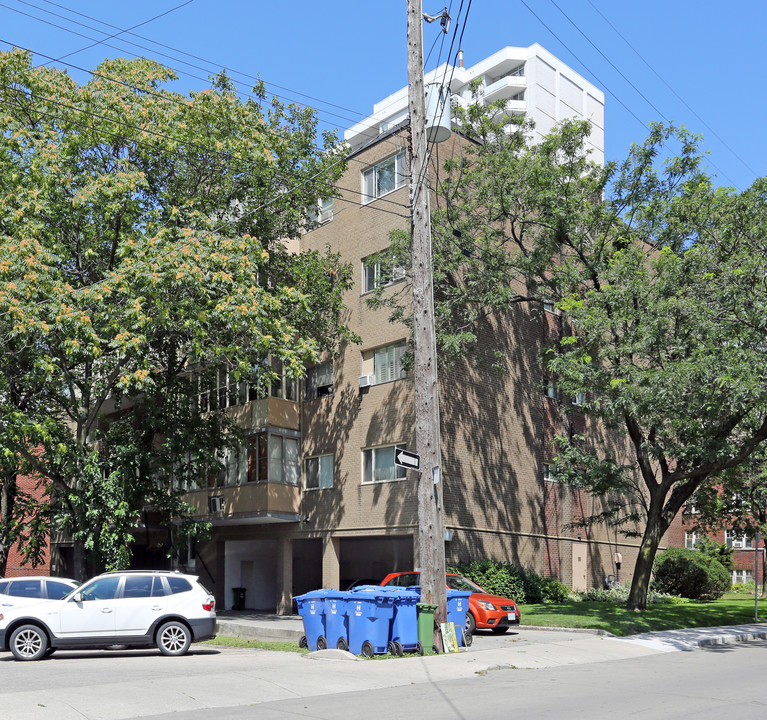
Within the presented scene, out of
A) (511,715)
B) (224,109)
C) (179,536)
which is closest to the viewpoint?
(511,715)

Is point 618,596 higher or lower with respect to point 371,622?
lower

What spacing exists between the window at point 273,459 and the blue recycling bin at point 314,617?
507 inches

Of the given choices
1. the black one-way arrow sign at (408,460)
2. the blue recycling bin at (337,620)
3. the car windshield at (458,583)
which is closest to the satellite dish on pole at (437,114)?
the black one-way arrow sign at (408,460)

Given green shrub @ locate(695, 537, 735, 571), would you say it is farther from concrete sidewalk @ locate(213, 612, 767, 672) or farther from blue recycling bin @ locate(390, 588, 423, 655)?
blue recycling bin @ locate(390, 588, 423, 655)

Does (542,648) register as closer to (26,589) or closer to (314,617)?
(314,617)

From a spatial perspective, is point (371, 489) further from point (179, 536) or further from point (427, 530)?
point (427, 530)

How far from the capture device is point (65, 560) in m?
42.3

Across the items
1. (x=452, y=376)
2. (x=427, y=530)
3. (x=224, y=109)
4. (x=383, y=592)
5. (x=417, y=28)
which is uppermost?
(x=224, y=109)

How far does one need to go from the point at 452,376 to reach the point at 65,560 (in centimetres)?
2528

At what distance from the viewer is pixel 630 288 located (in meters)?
21.3

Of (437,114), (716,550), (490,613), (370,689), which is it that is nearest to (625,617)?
(490,613)

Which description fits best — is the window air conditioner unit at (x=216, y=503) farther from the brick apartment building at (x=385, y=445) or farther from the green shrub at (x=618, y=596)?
the green shrub at (x=618, y=596)

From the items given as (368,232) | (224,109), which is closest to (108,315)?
(224,109)

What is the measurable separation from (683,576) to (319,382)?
1587 cm
